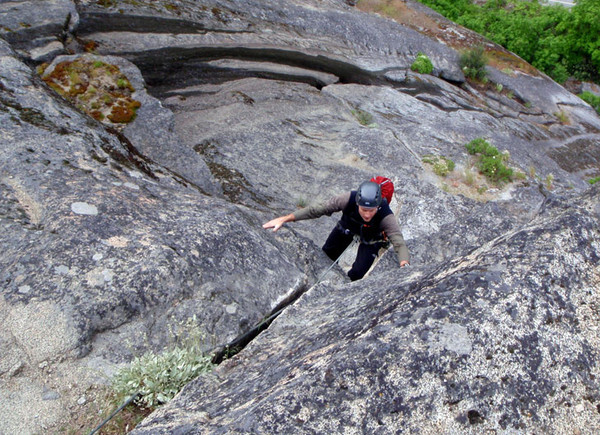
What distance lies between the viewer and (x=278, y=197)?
12.2m

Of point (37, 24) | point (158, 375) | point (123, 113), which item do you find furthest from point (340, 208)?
point (37, 24)

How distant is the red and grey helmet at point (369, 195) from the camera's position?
6977 millimetres

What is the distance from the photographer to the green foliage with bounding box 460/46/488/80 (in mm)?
22141

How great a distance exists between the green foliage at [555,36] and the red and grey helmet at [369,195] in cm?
2771

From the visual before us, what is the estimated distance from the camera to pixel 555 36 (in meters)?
30.8

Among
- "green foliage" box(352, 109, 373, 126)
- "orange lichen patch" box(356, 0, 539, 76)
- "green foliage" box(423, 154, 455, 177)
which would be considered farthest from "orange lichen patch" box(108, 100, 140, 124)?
"orange lichen patch" box(356, 0, 539, 76)

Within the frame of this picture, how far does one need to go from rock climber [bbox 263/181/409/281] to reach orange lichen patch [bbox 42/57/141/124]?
5.76m

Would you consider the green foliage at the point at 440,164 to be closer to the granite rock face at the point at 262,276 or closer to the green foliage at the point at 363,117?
the granite rock face at the point at 262,276

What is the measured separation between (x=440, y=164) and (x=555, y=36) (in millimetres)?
22319

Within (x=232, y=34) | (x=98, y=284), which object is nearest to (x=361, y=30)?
(x=232, y=34)

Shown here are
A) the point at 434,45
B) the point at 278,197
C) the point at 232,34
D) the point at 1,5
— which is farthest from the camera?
the point at 434,45

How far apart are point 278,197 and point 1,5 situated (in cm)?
915

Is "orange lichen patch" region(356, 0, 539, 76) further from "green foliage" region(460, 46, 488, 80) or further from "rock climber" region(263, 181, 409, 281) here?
"rock climber" region(263, 181, 409, 281)

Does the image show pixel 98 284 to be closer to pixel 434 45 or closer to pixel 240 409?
pixel 240 409
